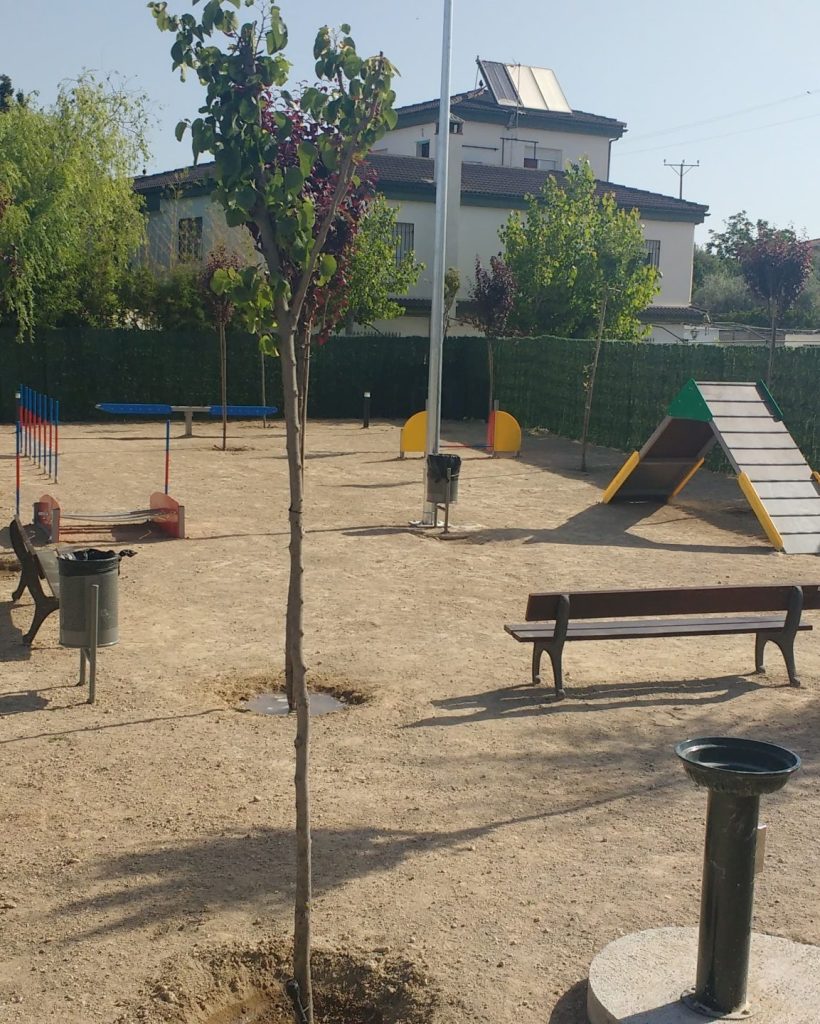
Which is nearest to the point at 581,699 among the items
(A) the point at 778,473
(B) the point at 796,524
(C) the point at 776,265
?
(B) the point at 796,524

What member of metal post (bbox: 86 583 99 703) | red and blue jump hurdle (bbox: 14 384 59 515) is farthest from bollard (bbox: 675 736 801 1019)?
red and blue jump hurdle (bbox: 14 384 59 515)

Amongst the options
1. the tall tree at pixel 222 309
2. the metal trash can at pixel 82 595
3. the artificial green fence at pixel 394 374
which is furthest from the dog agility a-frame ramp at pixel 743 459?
the tall tree at pixel 222 309

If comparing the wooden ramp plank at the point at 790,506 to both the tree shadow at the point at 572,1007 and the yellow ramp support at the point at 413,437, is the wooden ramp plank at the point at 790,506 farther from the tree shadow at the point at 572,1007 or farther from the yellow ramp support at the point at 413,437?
the tree shadow at the point at 572,1007

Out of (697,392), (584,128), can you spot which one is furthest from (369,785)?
(584,128)

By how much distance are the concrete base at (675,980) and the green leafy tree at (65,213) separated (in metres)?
24.5

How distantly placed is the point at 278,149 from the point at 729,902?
9.71ft

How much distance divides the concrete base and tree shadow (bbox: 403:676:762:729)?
274 centimetres

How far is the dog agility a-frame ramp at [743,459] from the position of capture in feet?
43.3

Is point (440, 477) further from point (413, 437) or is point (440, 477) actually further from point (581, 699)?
point (413, 437)

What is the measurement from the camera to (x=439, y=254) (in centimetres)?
1341

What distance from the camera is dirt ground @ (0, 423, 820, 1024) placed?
4.36 metres

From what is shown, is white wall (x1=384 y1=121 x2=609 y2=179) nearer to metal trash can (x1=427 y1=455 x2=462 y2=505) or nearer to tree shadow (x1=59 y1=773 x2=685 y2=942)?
metal trash can (x1=427 y1=455 x2=462 y2=505)

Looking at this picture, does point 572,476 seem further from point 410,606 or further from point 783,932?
point 783,932

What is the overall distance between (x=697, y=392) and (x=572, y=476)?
16.5ft
